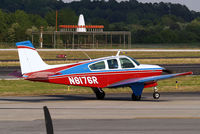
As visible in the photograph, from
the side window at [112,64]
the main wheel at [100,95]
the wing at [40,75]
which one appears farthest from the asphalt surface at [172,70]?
the side window at [112,64]

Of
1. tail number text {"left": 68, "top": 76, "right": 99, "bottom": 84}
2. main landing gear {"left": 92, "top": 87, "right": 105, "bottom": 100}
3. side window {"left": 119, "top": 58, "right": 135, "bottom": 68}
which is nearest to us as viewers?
tail number text {"left": 68, "top": 76, "right": 99, "bottom": 84}

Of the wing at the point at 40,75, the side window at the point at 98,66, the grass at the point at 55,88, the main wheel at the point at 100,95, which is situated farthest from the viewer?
the grass at the point at 55,88

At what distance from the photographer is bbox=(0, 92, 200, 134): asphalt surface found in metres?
12.6

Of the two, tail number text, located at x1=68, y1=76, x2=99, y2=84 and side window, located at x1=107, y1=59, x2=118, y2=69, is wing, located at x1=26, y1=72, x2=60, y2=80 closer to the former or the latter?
tail number text, located at x1=68, y1=76, x2=99, y2=84

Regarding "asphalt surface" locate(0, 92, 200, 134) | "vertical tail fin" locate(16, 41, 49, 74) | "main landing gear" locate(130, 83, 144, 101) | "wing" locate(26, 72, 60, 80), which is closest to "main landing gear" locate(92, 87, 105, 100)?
"asphalt surface" locate(0, 92, 200, 134)

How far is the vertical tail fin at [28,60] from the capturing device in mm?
18844

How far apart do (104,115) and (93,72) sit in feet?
14.3

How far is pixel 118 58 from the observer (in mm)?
19766

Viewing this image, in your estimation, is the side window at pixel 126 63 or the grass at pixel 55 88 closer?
the side window at pixel 126 63

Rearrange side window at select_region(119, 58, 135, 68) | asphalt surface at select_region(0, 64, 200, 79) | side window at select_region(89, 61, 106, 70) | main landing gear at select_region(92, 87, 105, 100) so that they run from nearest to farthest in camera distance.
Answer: side window at select_region(89, 61, 106, 70) → side window at select_region(119, 58, 135, 68) → main landing gear at select_region(92, 87, 105, 100) → asphalt surface at select_region(0, 64, 200, 79)

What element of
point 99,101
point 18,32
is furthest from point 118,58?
point 18,32

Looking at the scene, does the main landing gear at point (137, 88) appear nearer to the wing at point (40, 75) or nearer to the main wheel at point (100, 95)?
the main wheel at point (100, 95)

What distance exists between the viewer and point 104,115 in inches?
601

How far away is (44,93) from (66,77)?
559 centimetres
